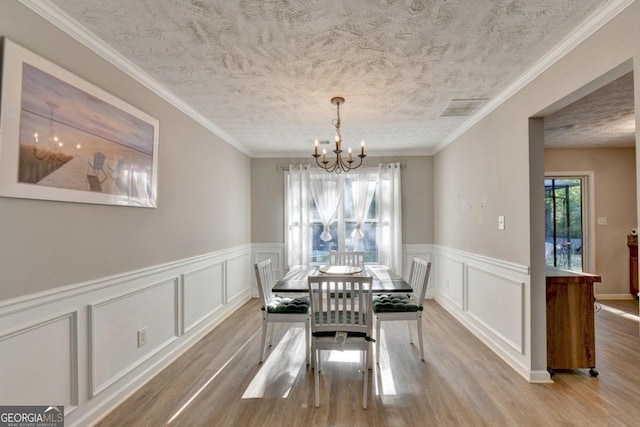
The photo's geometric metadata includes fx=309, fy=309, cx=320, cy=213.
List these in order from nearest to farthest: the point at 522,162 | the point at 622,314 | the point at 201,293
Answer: the point at 522,162
the point at 201,293
the point at 622,314

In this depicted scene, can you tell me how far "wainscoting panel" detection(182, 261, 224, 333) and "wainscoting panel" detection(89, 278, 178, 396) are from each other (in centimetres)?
19

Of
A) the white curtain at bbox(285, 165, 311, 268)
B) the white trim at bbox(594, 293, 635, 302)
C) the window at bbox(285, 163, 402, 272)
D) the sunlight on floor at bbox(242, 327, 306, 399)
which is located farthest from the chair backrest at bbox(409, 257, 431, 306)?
the white trim at bbox(594, 293, 635, 302)

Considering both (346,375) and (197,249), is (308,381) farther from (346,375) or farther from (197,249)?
(197,249)

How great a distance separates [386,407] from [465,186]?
8.84ft

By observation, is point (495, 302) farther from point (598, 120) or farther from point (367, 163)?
point (367, 163)

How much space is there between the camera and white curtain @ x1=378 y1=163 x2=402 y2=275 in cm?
504

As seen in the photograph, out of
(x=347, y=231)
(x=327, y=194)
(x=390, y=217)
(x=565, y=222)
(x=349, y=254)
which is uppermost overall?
(x=327, y=194)

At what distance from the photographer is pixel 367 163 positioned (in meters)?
5.21

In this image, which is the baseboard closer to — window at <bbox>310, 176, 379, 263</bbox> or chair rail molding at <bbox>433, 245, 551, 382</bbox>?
chair rail molding at <bbox>433, 245, 551, 382</bbox>

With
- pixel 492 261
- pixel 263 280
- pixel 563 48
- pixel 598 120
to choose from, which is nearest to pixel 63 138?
pixel 263 280

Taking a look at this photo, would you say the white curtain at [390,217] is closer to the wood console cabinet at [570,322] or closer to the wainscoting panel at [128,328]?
the wood console cabinet at [570,322]

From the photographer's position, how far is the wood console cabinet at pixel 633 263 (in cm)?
475

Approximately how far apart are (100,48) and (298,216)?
138 inches

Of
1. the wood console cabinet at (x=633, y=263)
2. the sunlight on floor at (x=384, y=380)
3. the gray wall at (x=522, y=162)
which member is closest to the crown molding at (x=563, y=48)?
the gray wall at (x=522, y=162)
